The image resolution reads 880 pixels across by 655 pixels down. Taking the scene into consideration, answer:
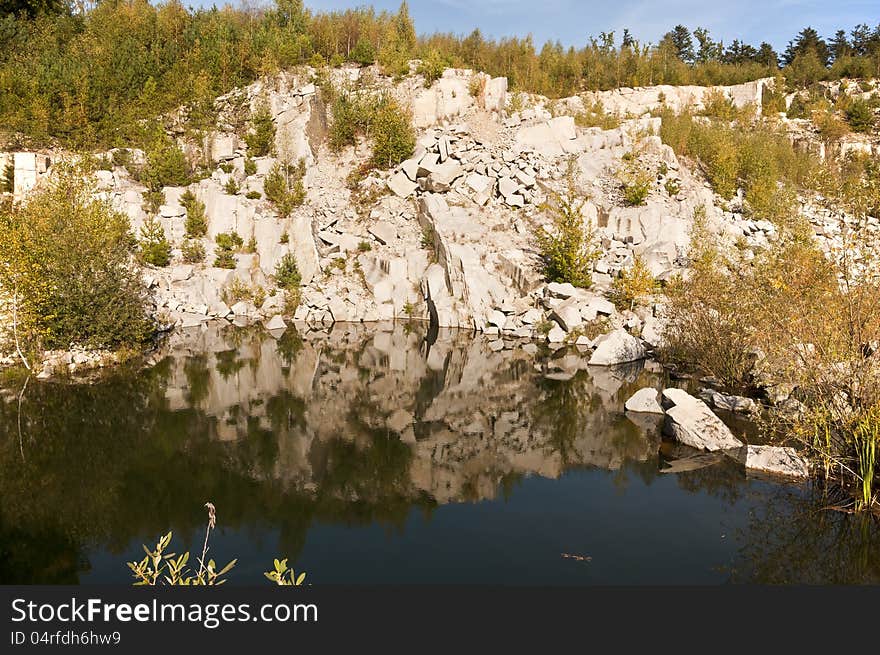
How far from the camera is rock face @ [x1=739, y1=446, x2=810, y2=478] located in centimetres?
1224

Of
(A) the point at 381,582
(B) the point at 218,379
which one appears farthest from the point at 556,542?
(B) the point at 218,379

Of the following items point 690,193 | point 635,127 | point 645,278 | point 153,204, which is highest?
point 635,127

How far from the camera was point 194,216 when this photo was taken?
31938mm

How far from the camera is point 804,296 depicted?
11703 millimetres

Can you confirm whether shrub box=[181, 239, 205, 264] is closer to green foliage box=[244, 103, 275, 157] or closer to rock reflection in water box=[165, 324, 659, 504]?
rock reflection in water box=[165, 324, 659, 504]

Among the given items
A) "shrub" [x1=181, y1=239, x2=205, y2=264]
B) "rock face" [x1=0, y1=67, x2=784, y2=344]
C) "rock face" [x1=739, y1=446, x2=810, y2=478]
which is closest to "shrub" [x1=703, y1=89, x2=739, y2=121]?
"rock face" [x1=0, y1=67, x2=784, y2=344]

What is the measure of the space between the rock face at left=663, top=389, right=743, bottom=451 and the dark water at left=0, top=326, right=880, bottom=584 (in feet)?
1.69

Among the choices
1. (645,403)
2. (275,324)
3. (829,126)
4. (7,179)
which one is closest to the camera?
(645,403)

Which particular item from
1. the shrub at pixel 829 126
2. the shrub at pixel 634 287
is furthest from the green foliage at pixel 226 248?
the shrub at pixel 829 126

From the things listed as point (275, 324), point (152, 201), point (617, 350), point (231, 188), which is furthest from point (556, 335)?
point (152, 201)

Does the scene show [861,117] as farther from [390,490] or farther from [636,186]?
[390,490]

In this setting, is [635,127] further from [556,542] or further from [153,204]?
[556,542]

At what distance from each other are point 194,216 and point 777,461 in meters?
29.1

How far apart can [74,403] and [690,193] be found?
30827 mm
